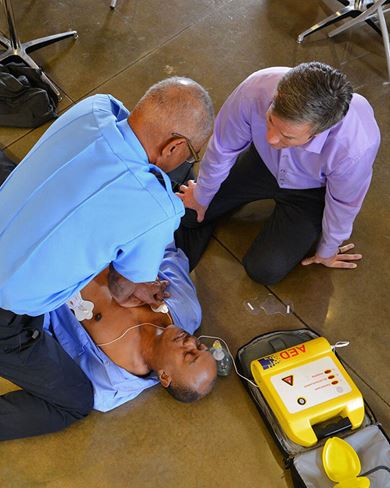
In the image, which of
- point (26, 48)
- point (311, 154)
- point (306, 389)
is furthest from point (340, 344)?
point (26, 48)

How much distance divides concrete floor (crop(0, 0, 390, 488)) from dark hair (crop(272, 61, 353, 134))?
1.11 meters

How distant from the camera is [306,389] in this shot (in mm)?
2326

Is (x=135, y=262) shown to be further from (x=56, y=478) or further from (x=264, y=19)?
(x=264, y=19)

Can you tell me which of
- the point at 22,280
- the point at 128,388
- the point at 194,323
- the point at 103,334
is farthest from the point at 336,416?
the point at 22,280

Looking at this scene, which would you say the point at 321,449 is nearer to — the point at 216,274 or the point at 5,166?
the point at 216,274

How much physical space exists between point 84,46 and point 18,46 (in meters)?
0.44

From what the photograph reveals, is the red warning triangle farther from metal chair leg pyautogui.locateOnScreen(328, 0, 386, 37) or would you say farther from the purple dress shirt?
metal chair leg pyautogui.locateOnScreen(328, 0, 386, 37)

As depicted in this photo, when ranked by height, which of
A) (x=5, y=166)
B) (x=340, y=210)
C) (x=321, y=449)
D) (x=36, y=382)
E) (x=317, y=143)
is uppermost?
(x=317, y=143)

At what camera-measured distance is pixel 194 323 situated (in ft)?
8.41

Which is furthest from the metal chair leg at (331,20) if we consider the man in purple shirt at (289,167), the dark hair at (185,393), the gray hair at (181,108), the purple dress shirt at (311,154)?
the dark hair at (185,393)

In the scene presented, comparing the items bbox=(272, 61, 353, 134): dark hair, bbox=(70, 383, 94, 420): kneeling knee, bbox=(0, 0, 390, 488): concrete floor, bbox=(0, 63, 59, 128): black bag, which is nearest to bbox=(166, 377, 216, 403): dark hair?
bbox=(0, 0, 390, 488): concrete floor

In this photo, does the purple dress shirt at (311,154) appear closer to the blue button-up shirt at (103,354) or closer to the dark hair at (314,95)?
the dark hair at (314,95)

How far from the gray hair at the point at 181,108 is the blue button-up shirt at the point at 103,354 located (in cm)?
105

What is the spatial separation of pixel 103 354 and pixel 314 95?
1402mm
